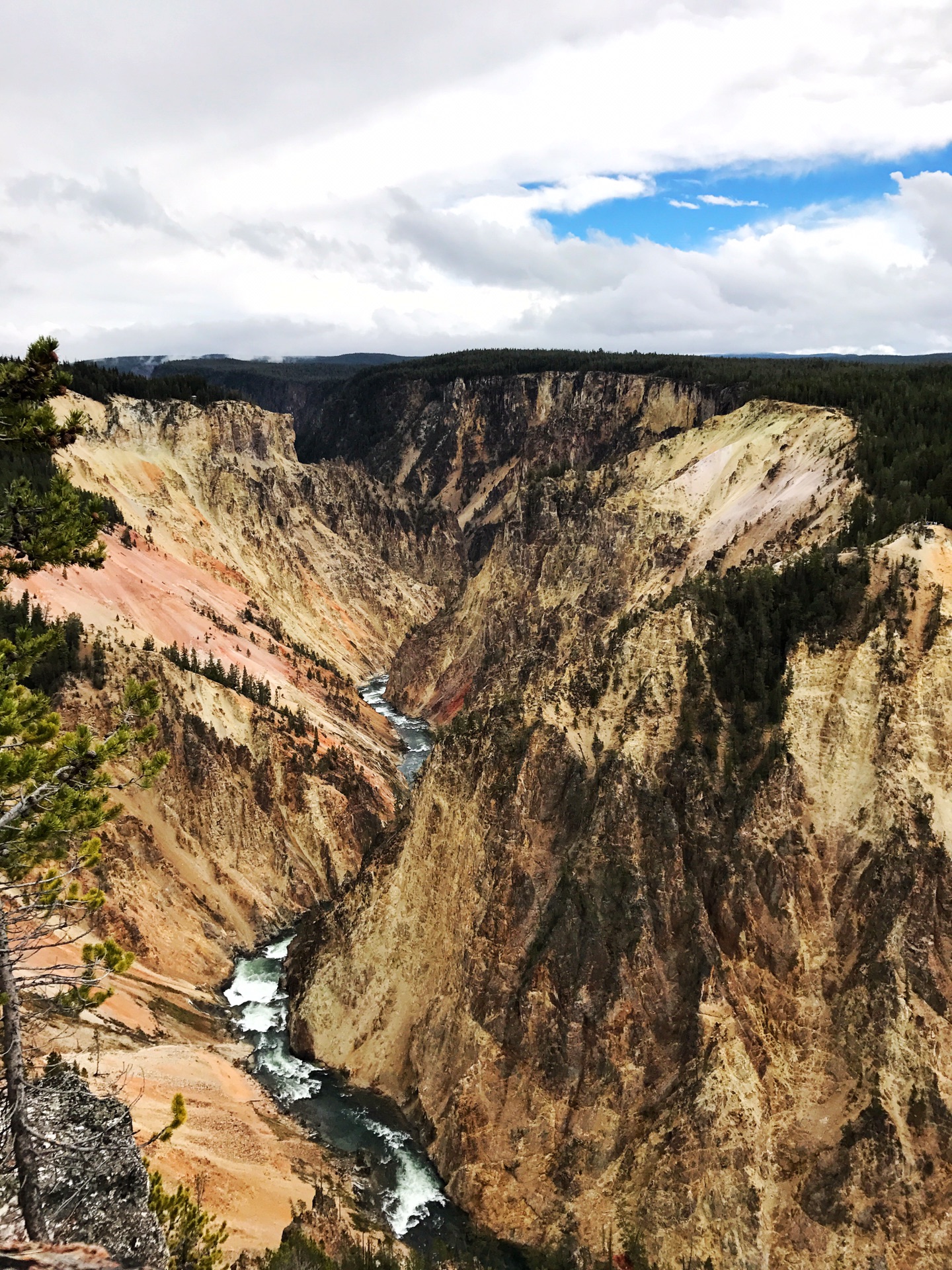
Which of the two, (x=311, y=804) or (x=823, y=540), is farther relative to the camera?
(x=311, y=804)

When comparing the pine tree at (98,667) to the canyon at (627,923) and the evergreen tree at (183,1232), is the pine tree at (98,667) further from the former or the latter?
the evergreen tree at (183,1232)

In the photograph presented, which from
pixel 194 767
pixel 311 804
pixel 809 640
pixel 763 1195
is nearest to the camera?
pixel 763 1195

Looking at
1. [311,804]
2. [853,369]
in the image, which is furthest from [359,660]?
[853,369]

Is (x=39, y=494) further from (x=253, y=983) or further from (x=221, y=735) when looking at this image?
(x=221, y=735)

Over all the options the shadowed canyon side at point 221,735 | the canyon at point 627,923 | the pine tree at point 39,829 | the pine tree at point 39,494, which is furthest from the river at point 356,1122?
the pine tree at point 39,494

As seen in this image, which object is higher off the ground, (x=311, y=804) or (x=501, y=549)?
(x=501, y=549)

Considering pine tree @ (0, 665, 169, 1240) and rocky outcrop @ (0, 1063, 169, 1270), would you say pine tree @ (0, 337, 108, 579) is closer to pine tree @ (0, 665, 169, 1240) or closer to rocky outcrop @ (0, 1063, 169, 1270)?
pine tree @ (0, 665, 169, 1240)

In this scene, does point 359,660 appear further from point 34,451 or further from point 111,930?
point 34,451
